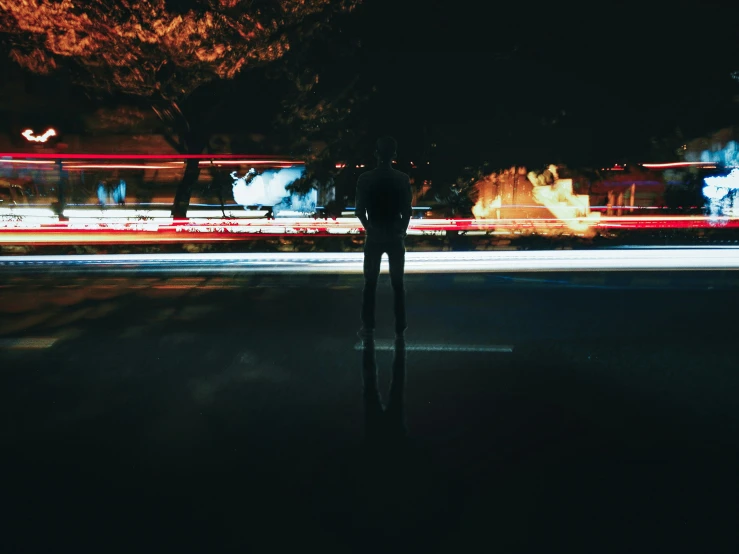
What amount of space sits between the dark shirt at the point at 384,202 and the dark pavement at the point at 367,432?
119 cm

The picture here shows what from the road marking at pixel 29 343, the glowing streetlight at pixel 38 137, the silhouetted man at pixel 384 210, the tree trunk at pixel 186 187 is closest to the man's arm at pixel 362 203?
the silhouetted man at pixel 384 210

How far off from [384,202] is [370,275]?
31.1 inches

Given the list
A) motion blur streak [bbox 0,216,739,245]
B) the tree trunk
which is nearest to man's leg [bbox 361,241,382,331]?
motion blur streak [bbox 0,216,739,245]

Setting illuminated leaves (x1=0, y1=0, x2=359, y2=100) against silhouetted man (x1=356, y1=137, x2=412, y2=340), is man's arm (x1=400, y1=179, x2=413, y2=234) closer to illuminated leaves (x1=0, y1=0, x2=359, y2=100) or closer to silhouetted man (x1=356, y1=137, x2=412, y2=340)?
silhouetted man (x1=356, y1=137, x2=412, y2=340)

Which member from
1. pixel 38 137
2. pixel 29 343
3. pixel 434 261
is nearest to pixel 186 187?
pixel 38 137

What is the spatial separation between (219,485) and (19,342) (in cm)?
467

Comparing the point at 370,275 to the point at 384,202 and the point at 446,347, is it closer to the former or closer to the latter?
the point at 384,202

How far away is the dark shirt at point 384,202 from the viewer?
743 cm

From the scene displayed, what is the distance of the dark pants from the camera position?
7.57 meters

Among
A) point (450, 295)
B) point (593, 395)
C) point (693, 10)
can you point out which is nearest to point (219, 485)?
point (593, 395)

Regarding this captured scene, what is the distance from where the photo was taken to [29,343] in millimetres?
7688

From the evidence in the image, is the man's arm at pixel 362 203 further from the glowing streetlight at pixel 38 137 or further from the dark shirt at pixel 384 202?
the glowing streetlight at pixel 38 137

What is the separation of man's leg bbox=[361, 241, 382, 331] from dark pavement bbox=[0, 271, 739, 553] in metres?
0.29

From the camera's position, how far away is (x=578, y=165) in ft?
65.9
